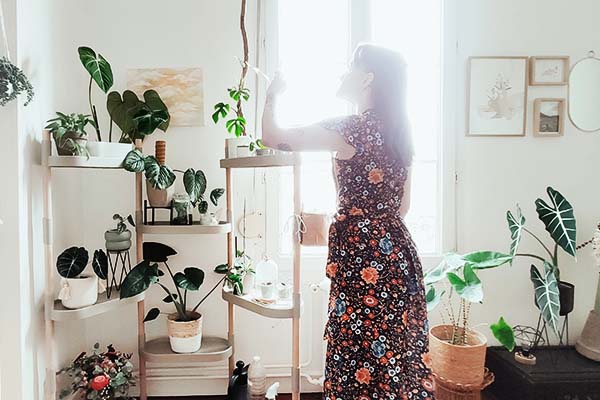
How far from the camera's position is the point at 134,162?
1.89 metres

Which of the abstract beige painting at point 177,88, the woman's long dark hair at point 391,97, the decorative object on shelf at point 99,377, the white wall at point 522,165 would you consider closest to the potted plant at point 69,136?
the abstract beige painting at point 177,88

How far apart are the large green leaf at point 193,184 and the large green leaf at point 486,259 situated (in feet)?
4.53

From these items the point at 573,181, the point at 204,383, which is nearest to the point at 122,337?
the point at 204,383

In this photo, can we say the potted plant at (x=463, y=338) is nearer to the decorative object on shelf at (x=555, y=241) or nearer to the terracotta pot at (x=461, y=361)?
the terracotta pot at (x=461, y=361)

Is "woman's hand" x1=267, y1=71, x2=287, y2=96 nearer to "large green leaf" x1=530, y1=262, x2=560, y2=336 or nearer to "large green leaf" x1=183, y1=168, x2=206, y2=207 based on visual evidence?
"large green leaf" x1=183, y1=168, x2=206, y2=207

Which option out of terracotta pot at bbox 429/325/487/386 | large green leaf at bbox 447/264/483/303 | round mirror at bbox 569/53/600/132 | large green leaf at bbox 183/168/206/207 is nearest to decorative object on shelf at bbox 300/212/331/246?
large green leaf at bbox 183/168/206/207

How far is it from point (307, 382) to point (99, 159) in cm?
165

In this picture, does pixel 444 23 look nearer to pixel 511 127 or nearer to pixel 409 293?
pixel 511 127

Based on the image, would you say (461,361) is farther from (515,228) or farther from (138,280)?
(138,280)

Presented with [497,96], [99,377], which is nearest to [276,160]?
[99,377]

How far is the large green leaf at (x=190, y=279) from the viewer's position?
2027mm

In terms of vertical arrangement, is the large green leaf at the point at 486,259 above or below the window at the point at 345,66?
below

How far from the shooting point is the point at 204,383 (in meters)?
2.33

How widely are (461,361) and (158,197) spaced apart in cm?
173
